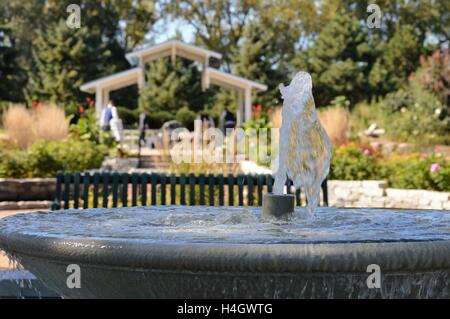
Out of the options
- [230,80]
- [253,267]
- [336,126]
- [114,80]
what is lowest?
[253,267]

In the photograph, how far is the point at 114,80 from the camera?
24.5 meters

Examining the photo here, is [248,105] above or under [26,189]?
above

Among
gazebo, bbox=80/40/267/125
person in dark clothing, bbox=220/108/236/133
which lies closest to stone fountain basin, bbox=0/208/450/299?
person in dark clothing, bbox=220/108/236/133

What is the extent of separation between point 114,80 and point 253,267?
22987 mm

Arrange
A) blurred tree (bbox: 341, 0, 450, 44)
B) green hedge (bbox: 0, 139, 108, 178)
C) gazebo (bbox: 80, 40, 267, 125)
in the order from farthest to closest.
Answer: blurred tree (bbox: 341, 0, 450, 44), gazebo (bbox: 80, 40, 267, 125), green hedge (bbox: 0, 139, 108, 178)

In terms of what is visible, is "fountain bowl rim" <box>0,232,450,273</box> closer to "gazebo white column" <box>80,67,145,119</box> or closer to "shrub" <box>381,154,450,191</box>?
"shrub" <box>381,154,450,191</box>

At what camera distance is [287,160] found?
3.54 m

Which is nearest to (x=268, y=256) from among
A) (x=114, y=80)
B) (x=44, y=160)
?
(x=44, y=160)

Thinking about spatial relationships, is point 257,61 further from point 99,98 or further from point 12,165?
point 12,165

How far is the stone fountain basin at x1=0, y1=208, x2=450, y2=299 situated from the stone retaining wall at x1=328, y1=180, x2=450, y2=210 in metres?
7.84

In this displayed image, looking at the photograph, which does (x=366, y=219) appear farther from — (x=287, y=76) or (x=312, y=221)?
(x=287, y=76)

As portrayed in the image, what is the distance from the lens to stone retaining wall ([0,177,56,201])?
11273 millimetres

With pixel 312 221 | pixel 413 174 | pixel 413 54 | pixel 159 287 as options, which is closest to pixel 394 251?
pixel 159 287
